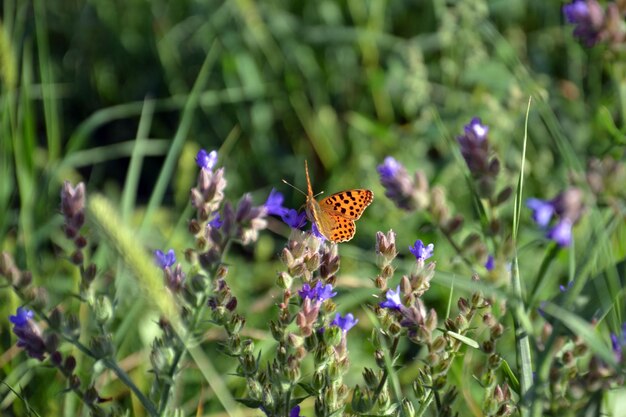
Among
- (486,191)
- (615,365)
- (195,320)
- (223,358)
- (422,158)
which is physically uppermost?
(486,191)

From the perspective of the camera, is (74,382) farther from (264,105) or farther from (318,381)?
(264,105)

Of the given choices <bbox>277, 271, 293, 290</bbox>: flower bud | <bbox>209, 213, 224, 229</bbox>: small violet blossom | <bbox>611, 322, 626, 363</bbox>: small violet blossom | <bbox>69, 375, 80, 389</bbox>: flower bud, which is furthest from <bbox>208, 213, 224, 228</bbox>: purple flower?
<bbox>611, 322, 626, 363</bbox>: small violet blossom

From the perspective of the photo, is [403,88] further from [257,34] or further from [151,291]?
[151,291]

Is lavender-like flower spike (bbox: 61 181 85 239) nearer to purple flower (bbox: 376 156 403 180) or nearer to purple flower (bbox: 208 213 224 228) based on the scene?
purple flower (bbox: 208 213 224 228)

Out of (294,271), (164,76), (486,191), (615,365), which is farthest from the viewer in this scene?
(164,76)

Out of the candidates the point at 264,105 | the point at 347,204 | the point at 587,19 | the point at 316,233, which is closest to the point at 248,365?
the point at 316,233

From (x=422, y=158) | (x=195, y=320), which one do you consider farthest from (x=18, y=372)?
(x=422, y=158)

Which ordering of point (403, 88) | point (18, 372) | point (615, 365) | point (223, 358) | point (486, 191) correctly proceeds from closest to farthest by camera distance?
point (615, 365)
point (486, 191)
point (18, 372)
point (223, 358)
point (403, 88)

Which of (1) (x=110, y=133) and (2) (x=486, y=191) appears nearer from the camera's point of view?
(2) (x=486, y=191)
